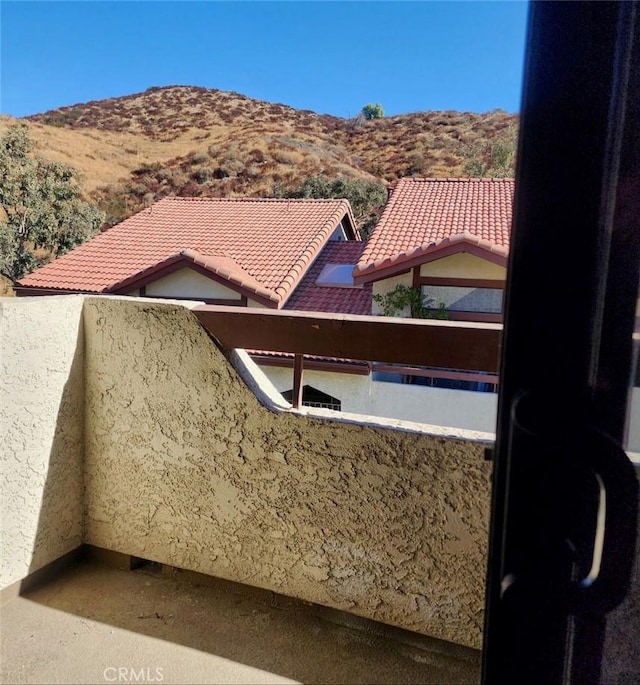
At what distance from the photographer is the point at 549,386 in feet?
2.00

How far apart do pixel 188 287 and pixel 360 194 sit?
9235mm

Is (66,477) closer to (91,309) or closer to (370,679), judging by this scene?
(91,309)

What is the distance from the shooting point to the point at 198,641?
1.60m

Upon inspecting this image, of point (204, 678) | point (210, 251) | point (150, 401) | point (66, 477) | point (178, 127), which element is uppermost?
point (178, 127)

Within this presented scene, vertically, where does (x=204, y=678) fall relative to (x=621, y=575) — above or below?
below

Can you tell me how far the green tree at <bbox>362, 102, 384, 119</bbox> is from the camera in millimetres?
21331

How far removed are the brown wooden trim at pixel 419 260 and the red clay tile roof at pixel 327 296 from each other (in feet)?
1.53

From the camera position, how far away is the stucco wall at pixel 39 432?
5.51 feet

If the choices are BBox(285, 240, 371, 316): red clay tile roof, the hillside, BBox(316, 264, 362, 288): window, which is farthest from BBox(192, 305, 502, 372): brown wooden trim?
the hillside

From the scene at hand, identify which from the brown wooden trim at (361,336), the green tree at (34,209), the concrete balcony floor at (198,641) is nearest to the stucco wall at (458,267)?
the brown wooden trim at (361,336)

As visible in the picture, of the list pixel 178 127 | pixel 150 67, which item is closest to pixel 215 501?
pixel 150 67

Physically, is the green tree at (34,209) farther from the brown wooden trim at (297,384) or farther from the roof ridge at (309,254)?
the brown wooden trim at (297,384)

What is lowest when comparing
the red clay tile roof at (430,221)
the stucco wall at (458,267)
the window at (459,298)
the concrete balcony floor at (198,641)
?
the concrete balcony floor at (198,641)

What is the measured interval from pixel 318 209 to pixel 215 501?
1067 cm
